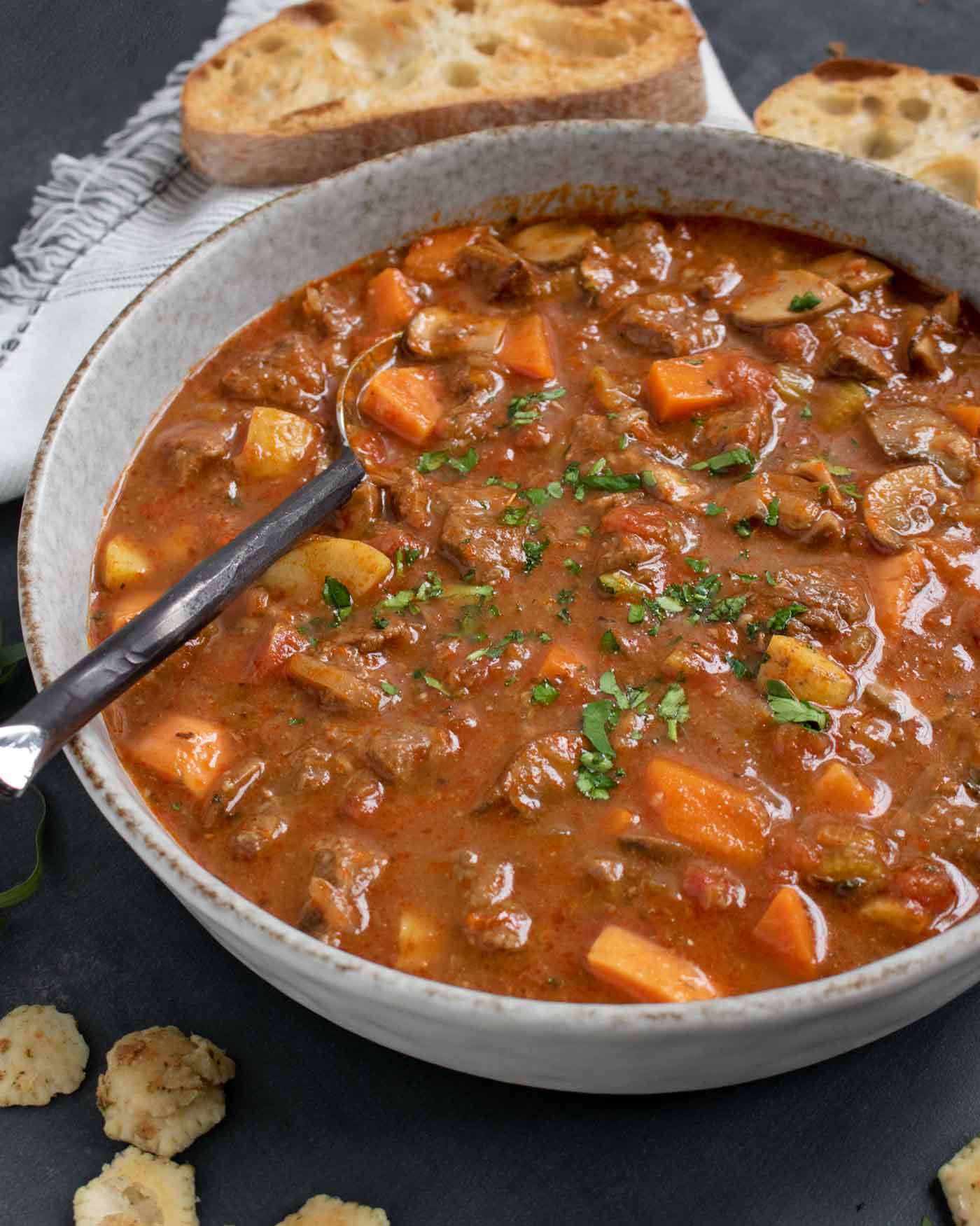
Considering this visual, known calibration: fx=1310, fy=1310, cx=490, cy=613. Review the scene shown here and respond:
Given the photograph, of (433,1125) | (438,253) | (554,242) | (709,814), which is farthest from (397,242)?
(433,1125)

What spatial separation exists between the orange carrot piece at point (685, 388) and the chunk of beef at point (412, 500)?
767 millimetres

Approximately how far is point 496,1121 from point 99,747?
128cm

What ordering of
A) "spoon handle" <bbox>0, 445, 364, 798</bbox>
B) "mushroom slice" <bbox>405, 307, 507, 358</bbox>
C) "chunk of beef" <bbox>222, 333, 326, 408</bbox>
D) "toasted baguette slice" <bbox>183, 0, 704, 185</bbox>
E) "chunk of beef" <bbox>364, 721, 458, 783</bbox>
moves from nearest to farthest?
"spoon handle" <bbox>0, 445, 364, 798</bbox>, "chunk of beef" <bbox>364, 721, 458, 783</bbox>, "chunk of beef" <bbox>222, 333, 326, 408</bbox>, "mushroom slice" <bbox>405, 307, 507, 358</bbox>, "toasted baguette slice" <bbox>183, 0, 704, 185</bbox>

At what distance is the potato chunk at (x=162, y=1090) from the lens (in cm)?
301

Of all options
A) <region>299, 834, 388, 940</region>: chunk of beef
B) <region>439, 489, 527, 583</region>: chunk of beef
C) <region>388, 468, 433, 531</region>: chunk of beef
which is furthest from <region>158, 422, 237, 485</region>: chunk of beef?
<region>299, 834, 388, 940</region>: chunk of beef

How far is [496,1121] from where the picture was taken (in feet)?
10.2

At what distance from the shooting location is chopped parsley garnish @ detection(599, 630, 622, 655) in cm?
338

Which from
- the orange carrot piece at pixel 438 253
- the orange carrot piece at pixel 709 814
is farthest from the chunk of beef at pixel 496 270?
the orange carrot piece at pixel 709 814

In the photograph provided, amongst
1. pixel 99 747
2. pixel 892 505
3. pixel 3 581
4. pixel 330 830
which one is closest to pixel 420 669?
pixel 330 830

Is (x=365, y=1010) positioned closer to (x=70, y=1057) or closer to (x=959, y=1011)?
(x=70, y=1057)

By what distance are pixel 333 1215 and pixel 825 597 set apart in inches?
74.5

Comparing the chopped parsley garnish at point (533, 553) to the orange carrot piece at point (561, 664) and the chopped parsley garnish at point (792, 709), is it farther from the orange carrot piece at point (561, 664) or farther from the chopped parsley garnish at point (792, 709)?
the chopped parsley garnish at point (792, 709)

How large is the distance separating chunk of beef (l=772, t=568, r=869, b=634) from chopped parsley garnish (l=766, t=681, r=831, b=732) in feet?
0.68

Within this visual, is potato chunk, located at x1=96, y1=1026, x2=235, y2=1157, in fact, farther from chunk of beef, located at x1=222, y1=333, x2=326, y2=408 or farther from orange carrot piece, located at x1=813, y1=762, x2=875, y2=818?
chunk of beef, located at x1=222, y1=333, x2=326, y2=408
